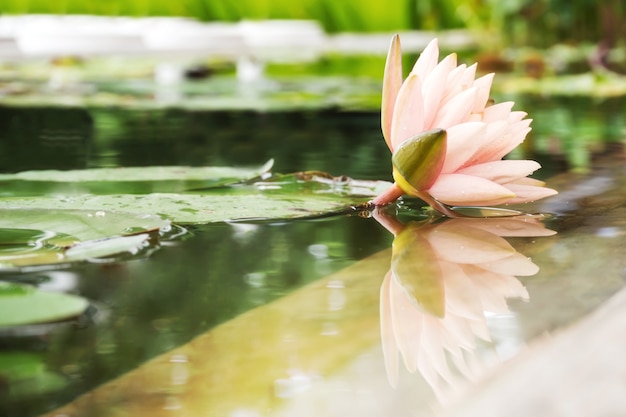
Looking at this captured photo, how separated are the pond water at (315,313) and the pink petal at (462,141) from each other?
0.07m

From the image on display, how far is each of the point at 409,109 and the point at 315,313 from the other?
35 cm

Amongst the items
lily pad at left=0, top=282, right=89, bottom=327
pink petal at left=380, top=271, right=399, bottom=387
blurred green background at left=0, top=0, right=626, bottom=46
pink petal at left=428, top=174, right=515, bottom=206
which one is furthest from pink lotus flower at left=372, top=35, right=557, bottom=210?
blurred green background at left=0, top=0, right=626, bottom=46

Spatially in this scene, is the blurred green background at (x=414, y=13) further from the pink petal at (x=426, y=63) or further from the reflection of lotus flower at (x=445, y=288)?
the reflection of lotus flower at (x=445, y=288)

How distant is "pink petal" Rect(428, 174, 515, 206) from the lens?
919 mm

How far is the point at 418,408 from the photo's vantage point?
45 cm

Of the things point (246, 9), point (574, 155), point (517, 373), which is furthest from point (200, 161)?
point (246, 9)

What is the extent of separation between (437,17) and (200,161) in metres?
6.47

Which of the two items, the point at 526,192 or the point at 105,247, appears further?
the point at 526,192

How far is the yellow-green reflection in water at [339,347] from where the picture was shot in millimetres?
458

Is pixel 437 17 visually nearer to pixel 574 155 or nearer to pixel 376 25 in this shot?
pixel 376 25

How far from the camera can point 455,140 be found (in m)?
0.91

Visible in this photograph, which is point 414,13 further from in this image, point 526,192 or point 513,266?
point 513,266

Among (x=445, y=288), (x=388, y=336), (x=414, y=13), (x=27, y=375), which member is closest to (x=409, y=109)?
(x=445, y=288)

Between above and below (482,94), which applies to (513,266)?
below
